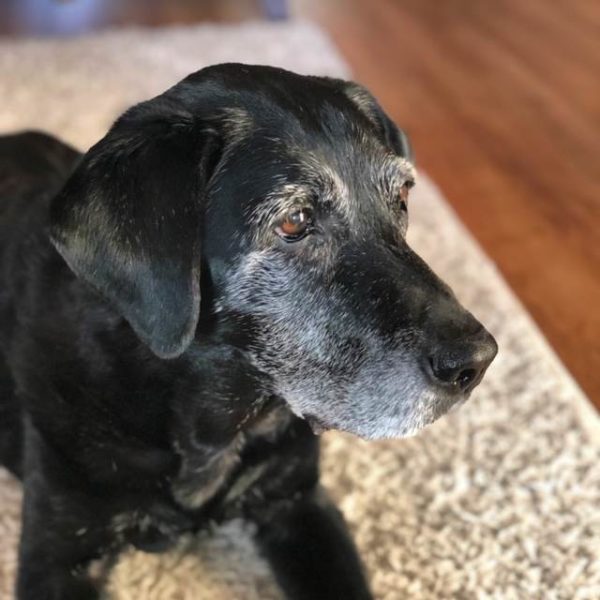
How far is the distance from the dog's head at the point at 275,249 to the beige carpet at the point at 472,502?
41cm

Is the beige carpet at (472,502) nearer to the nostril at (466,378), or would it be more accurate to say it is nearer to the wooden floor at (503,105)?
the wooden floor at (503,105)

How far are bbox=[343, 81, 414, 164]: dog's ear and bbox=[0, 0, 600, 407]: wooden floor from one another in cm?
84

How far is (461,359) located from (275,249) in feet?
0.95

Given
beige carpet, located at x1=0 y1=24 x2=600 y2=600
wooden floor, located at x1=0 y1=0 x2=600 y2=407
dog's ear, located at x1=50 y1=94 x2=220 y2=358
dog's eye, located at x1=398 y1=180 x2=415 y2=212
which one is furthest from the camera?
wooden floor, located at x1=0 y1=0 x2=600 y2=407

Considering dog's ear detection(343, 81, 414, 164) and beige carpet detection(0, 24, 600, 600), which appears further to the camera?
beige carpet detection(0, 24, 600, 600)

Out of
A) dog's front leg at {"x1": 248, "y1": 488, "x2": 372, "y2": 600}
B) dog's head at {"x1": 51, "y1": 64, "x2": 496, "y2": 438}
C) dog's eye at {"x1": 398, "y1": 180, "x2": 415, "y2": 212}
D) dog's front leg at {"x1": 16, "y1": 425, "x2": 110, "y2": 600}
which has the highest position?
dog's eye at {"x1": 398, "y1": 180, "x2": 415, "y2": 212}

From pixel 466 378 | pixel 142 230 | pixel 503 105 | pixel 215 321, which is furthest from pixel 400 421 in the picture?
pixel 503 105

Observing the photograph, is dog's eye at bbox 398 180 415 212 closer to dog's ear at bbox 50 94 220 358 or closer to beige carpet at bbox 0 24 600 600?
dog's ear at bbox 50 94 220 358

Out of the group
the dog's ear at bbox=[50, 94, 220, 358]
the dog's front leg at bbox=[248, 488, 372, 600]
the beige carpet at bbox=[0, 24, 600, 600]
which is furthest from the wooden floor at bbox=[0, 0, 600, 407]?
the dog's ear at bbox=[50, 94, 220, 358]

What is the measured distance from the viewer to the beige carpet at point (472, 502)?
1456mm

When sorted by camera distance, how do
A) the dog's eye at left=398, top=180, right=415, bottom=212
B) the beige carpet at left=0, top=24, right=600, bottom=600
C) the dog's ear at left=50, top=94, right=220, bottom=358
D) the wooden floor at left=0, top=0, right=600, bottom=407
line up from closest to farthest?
the dog's ear at left=50, top=94, right=220, bottom=358 < the dog's eye at left=398, top=180, right=415, bottom=212 < the beige carpet at left=0, top=24, right=600, bottom=600 < the wooden floor at left=0, top=0, right=600, bottom=407

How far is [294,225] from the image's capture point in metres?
1.16

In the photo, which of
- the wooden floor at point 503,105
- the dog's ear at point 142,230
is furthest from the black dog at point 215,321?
the wooden floor at point 503,105

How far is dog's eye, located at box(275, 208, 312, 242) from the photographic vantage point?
115 centimetres
